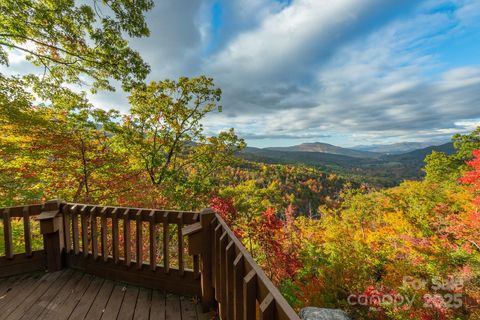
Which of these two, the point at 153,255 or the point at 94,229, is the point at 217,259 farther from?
the point at 94,229

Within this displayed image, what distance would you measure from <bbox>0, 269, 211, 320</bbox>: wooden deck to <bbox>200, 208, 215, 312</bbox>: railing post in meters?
0.16

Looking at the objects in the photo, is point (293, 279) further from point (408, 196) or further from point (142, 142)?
point (408, 196)

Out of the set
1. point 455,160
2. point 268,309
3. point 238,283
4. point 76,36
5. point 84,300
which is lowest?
point 84,300

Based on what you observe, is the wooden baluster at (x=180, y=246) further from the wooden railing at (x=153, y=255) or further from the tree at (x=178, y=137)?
the tree at (x=178, y=137)

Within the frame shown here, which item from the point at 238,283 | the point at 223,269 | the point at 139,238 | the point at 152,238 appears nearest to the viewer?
the point at 238,283

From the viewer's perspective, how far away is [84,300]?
261 centimetres

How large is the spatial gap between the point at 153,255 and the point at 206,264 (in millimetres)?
889

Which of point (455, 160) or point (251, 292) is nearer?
point (251, 292)

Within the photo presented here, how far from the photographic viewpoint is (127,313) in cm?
236

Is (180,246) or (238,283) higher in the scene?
(238,283)

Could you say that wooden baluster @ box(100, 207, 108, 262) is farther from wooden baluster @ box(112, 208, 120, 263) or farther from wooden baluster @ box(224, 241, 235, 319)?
wooden baluster @ box(224, 241, 235, 319)

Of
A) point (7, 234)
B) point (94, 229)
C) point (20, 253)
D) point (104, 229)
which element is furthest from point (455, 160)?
point (7, 234)

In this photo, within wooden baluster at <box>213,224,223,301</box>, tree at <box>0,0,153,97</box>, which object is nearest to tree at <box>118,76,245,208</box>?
tree at <box>0,0,153,97</box>

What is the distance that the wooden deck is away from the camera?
92.7 inches
